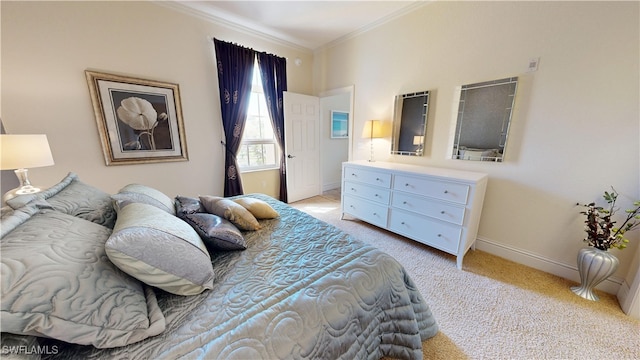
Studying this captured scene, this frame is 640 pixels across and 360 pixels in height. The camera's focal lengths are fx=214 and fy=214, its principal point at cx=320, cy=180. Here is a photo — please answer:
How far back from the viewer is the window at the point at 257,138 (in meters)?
3.32

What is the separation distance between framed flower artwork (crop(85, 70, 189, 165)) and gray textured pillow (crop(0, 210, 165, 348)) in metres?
2.02

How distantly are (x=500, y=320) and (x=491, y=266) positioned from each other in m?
0.72

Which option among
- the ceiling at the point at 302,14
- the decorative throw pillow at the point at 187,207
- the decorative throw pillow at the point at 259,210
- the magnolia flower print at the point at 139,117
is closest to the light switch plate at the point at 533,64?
the ceiling at the point at 302,14

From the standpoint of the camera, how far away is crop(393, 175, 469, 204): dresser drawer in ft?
6.23

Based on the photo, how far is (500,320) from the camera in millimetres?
1441

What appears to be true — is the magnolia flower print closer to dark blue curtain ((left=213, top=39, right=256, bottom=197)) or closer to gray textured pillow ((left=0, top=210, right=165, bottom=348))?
dark blue curtain ((left=213, top=39, right=256, bottom=197))

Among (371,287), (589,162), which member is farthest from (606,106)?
(371,287)

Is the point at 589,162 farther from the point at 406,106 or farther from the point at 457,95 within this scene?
the point at 406,106

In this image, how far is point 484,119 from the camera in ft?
6.91

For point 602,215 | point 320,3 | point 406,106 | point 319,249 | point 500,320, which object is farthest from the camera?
point 406,106

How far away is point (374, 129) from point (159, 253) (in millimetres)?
2663

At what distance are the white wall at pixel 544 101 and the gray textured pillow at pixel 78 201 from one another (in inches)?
112

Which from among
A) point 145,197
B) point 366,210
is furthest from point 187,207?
point 366,210

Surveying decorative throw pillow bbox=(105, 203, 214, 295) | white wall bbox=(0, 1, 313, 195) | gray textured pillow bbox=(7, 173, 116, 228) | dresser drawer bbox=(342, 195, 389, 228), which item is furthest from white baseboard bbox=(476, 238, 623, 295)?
white wall bbox=(0, 1, 313, 195)
